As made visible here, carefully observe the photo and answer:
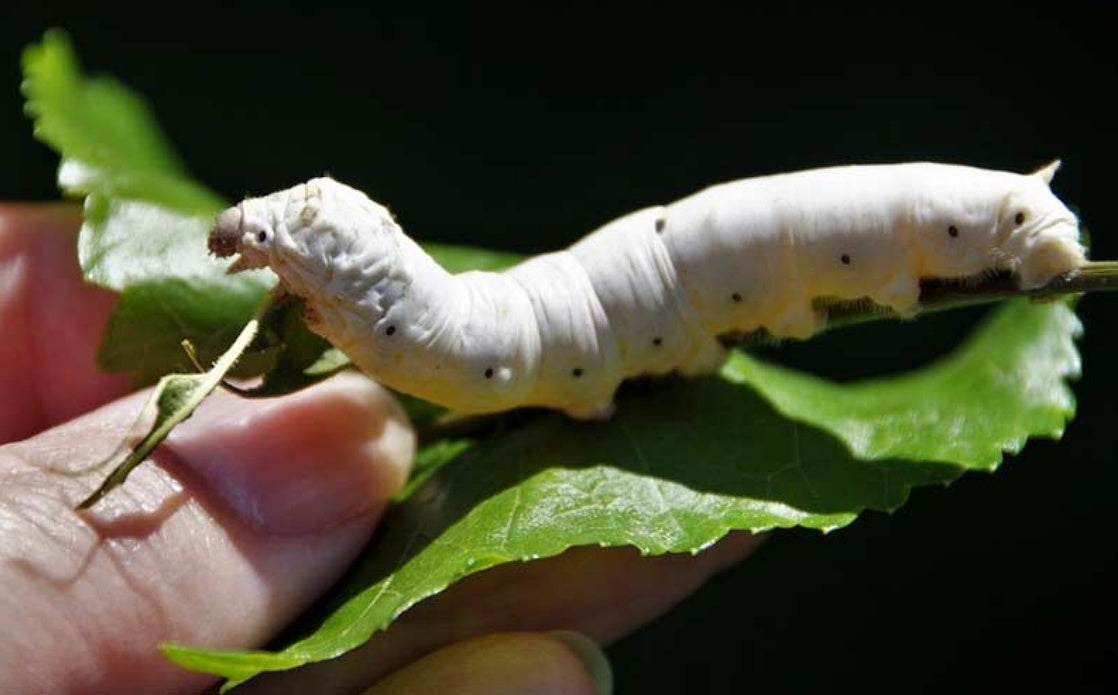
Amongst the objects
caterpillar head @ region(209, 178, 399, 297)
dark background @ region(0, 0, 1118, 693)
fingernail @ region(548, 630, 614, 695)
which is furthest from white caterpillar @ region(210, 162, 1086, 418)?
dark background @ region(0, 0, 1118, 693)

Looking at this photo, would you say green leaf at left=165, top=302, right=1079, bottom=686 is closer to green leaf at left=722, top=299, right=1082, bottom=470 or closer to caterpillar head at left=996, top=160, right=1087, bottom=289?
green leaf at left=722, top=299, right=1082, bottom=470

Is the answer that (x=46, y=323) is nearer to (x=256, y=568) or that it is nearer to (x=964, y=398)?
(x=256, y=568)

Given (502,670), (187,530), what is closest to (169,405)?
(187,530)

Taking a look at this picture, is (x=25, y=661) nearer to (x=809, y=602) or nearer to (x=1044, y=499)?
(x=809, y=602)

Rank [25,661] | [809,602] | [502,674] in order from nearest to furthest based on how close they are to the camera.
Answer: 1. [25,661]
2. [502,674]
3. [809,602]

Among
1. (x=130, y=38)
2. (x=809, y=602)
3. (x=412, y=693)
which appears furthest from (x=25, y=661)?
(x=130, y=38)

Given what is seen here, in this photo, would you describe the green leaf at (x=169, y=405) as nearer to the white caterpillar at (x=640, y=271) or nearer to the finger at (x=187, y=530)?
the finger at (x=187, y=530)
